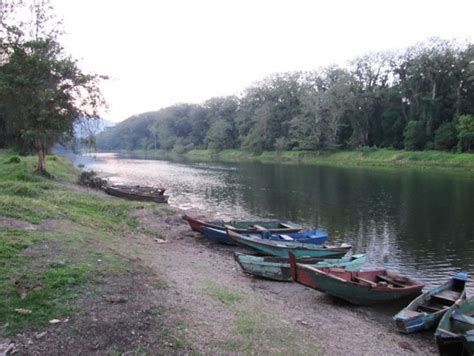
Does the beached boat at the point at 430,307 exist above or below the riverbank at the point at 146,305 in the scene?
below

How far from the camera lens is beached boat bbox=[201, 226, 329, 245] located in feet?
57.3

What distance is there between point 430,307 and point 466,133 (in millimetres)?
57434

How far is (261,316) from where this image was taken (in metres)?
9.57

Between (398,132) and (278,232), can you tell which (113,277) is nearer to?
(278,232)

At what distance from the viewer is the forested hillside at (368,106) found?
70688 mm

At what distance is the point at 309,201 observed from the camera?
108 feet

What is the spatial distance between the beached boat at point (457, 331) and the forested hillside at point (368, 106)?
189 ft

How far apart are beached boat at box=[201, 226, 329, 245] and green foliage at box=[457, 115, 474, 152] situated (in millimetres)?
52295

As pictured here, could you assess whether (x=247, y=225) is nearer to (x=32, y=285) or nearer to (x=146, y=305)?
(x=146, y=305)

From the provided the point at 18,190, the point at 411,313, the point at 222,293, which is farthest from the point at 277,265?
the point at 18,190

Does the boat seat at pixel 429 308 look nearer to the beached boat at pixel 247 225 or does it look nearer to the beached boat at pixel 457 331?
the beached boat at pixel 457 331

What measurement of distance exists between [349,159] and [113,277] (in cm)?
7201

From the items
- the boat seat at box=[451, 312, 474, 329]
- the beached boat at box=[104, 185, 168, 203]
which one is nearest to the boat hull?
the boat seat at box=[451, 312, 474, 329]

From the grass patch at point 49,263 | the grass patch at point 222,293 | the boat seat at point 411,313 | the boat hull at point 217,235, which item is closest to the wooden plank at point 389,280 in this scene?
the boat seat at point 411,313
